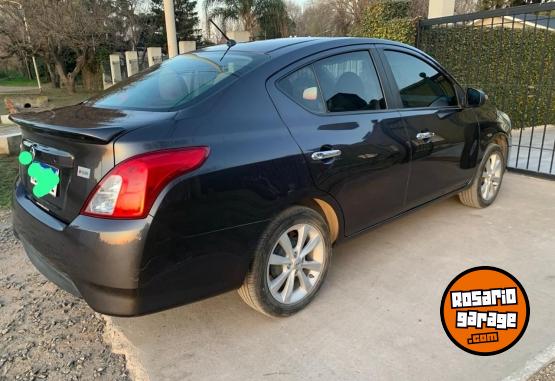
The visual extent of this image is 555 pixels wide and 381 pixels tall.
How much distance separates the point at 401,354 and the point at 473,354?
0.39 metres

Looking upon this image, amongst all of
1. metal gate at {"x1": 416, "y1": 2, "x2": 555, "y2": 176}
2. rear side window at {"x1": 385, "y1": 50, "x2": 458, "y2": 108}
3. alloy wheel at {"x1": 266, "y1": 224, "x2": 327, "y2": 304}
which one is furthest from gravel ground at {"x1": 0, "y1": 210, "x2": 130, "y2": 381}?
metal gate at {"x1": 416, "y1": 2, "x2": 555, "y2": 176}

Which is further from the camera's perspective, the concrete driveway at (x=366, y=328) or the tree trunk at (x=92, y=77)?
the tree trunk at (x=92, y=77)

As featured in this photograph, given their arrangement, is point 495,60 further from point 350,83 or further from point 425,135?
point 350,83

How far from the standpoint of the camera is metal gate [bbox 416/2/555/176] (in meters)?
7.16

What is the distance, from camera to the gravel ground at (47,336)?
2.32m

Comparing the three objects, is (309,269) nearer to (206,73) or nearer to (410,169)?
(410,169)

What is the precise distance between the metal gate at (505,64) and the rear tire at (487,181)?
1780 millimetres

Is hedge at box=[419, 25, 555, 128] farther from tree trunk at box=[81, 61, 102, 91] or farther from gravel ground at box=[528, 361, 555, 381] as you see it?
tree trunk at box=[81, 61, 102, 91]

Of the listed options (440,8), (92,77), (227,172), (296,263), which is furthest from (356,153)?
(92,77)

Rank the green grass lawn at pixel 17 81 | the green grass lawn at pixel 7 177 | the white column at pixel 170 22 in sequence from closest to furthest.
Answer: the green grass lawn at pixel 7 177 < the white column at pixel 170 22 < the green grass lawn at pixel 17 81

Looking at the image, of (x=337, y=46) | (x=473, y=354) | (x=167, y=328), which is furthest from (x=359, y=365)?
(x=337, y=46)

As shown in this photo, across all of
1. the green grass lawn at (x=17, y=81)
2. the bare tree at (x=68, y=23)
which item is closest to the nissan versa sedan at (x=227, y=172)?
the bare tree at (x=68, y=23)

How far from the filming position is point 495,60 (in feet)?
28.8

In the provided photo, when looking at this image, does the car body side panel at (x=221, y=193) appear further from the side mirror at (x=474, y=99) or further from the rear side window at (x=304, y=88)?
the side mirror at (x=474, y=99)
